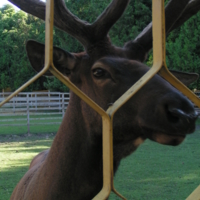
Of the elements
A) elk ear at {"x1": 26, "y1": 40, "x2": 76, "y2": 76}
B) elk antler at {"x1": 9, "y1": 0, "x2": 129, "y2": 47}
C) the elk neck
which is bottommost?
the elk neck

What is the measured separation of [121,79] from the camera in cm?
163

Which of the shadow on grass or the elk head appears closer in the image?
the elk head

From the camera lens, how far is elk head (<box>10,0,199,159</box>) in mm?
1276

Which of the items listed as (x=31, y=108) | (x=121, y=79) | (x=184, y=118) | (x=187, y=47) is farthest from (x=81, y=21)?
(x=187, y=47)

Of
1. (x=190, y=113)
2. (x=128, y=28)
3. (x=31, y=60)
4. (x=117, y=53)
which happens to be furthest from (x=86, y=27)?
(x=128, y=28)

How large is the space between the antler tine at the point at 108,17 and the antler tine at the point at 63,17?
75 mm

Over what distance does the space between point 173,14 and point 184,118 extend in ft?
2.23

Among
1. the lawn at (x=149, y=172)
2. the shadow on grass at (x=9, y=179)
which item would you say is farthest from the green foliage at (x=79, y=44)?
the shadow on grass at (x=9, y=179)

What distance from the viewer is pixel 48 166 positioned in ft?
5.90

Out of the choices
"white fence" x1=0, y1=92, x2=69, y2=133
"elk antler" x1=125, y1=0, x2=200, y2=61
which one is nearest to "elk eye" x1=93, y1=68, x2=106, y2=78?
"elk antler" x1=125, y1=0, x2=200, y2=61

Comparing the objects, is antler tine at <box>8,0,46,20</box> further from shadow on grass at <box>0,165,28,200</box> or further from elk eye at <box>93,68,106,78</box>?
shadow on grass at <box>0,165,28,200</box>

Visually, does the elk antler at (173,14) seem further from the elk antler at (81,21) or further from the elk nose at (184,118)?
the elk nose at (184,118)

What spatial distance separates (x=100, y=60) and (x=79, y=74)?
187 mm

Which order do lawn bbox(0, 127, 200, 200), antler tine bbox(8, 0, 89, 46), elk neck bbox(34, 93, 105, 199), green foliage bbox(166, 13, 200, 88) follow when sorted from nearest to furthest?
elk neck bbox(34, 93, 105, 199)
antler tine bbox(8, 0, 89, 46)
lawn bbox(0, 127, 200, 200)
green foliage bbox(166, 13, 200, 88)
